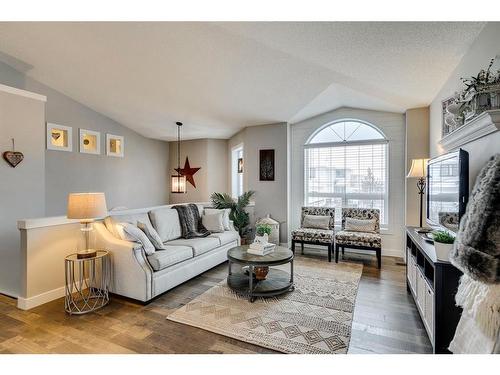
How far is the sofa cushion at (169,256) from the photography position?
292 cm

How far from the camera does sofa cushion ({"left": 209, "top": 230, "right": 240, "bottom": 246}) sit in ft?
13.7

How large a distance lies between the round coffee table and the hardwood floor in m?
0.54

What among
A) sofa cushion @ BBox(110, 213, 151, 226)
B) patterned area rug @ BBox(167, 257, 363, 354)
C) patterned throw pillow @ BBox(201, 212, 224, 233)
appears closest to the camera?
patterned area rug @ BBox(167, 257, 363, 354)

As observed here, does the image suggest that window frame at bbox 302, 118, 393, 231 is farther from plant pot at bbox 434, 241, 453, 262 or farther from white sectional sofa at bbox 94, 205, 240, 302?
plant pot at bbox 434, 241, 453, 262

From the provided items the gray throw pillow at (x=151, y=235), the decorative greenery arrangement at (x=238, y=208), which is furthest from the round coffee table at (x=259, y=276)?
the decorative greenery arrangement at (x=238, y=208)

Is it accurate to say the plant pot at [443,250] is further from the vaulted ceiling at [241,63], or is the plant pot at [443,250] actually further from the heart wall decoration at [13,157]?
the heart wall decoration at [13,157]

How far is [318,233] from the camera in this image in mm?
4477

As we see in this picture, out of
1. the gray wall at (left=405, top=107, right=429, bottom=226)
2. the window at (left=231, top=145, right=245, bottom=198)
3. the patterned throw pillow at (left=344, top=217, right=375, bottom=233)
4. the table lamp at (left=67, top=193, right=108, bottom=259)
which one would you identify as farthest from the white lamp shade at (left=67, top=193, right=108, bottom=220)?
the gray wall at (left=405, top=107, right=429, bottom=226)

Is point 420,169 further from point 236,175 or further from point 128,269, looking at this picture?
point 236,175

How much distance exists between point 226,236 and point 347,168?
109 inches

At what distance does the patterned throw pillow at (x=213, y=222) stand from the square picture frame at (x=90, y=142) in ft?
9.83
